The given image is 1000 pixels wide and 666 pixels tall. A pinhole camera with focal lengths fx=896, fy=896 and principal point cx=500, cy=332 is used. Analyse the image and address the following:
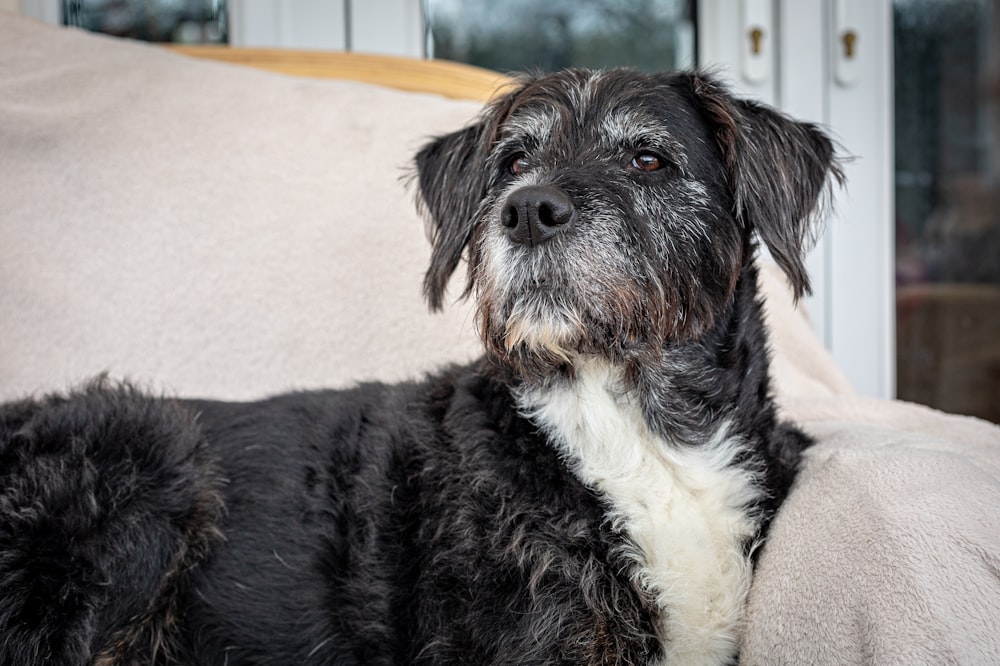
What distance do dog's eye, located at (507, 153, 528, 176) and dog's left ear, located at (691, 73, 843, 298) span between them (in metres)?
0.35

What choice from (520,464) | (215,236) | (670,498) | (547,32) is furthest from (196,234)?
(547,32)

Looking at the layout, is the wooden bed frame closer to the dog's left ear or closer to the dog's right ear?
the dog's right ear

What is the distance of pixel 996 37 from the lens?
3.56m

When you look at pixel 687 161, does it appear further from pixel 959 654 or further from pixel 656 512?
pixel 959 654

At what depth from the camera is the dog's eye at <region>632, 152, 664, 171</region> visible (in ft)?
5.32

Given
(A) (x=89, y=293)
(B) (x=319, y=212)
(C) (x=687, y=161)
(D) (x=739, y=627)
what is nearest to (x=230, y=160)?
(B) (x=319, y=212)

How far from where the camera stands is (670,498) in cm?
156

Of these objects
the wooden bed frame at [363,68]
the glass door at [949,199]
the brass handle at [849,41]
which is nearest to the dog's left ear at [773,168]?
the wooden bed frame at [363,68]

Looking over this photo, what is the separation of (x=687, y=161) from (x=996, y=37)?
2.67 m

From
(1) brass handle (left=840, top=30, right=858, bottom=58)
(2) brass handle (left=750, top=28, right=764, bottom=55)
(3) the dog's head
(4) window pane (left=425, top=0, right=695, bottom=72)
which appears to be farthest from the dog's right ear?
(1) brass handle (left=840, top=30, right=858, bottom=58)

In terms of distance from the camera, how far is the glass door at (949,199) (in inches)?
141

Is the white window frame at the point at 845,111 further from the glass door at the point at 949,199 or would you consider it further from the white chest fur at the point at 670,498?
the white chest fur at the point at 670,498

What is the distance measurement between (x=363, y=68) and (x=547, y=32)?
95 cm

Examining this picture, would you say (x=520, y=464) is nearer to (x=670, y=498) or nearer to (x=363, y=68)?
(x=670, y=498)
